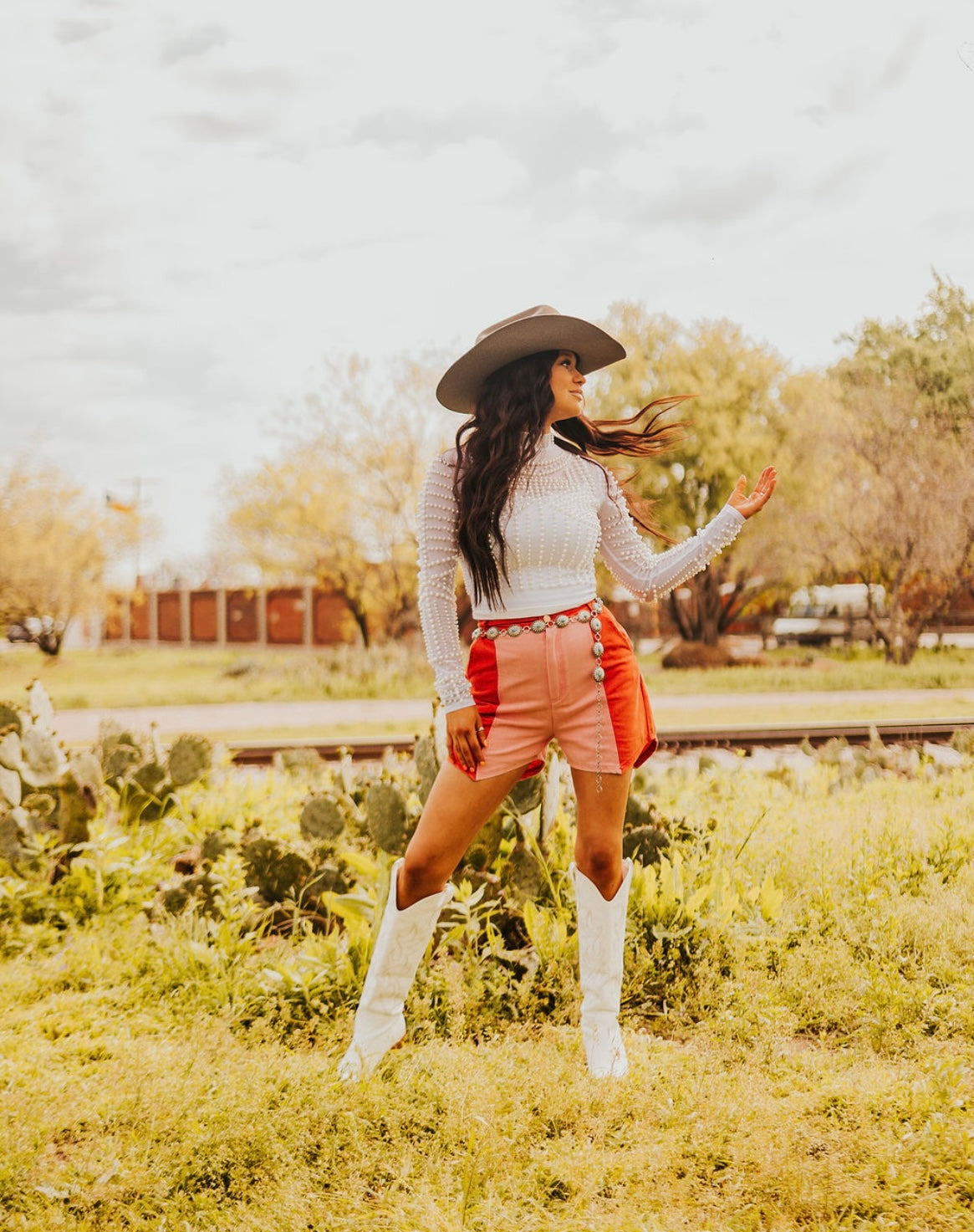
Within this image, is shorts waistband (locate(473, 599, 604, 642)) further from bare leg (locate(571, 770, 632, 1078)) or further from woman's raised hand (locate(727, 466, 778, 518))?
woman's raised hand (locate(727, 466, 778, 518))

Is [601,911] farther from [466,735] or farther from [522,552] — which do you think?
[522,552]

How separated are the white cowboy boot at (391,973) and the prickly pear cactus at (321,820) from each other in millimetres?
1107

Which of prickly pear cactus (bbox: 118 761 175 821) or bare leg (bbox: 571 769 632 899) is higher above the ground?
bare leg (bbox: 571 769 632 899)

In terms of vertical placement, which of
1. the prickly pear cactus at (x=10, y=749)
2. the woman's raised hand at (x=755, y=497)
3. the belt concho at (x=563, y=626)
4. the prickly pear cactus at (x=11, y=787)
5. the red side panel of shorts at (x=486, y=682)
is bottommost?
the prickly pear cactus at (x=11, y=787)

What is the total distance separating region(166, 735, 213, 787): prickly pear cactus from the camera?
390 centimetres

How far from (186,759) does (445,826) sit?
6.56ft

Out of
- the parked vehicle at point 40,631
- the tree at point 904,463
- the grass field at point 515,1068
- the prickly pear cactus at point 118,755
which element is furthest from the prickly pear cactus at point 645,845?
the parked vehicle at point 40,631

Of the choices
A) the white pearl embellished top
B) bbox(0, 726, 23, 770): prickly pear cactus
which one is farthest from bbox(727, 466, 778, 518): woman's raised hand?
bbox(0, 726, 23, 770): prickly pear cactus

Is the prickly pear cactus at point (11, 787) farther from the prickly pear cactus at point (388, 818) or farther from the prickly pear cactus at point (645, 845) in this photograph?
the prickly pear cactus at point (645, 845)

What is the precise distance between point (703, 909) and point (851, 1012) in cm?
54

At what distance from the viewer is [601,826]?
7.55ft

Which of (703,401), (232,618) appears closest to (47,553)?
(232,618)

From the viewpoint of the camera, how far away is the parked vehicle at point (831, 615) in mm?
12219

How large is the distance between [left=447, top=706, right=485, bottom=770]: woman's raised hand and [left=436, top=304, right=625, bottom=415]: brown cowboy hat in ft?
2.41
